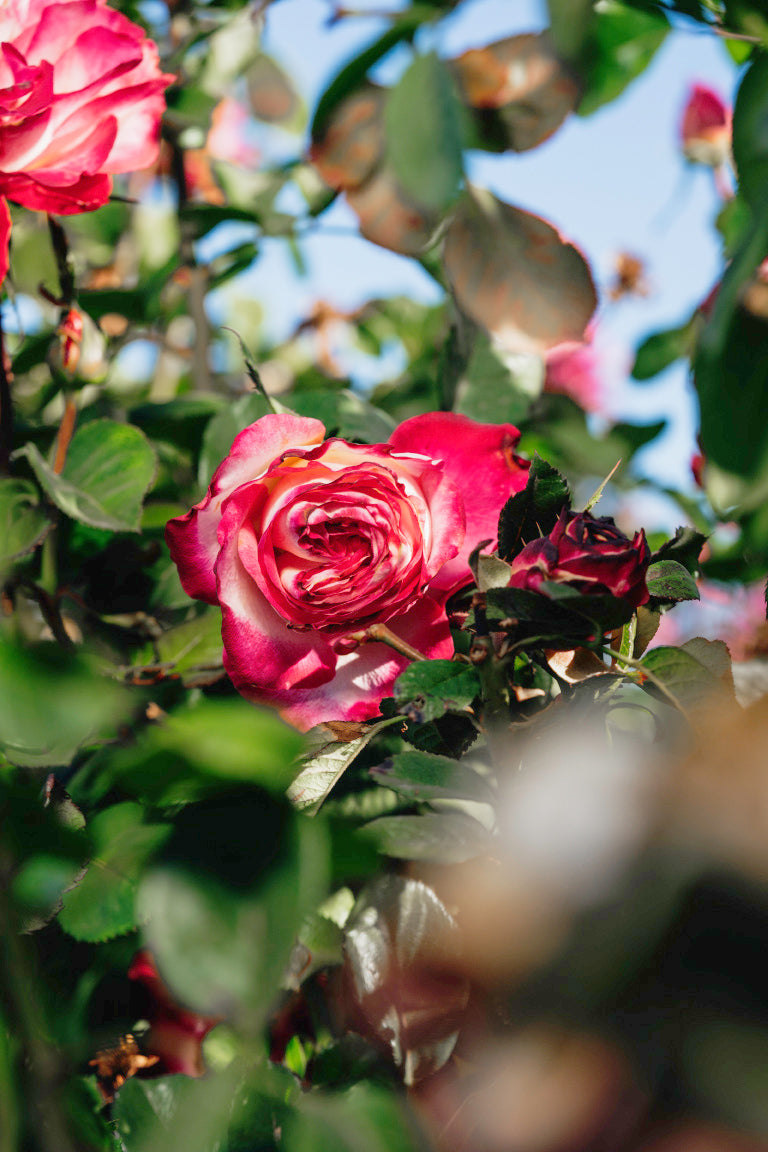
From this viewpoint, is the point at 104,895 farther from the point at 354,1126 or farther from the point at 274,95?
the point at 274,95

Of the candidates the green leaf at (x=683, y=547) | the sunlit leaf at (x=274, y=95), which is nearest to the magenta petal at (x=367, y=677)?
the green leaf at (x=683, y=547)

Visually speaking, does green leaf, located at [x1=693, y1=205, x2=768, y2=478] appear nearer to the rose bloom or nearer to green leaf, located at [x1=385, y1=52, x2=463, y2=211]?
the rose bloom

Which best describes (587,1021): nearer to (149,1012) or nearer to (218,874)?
(218,874)

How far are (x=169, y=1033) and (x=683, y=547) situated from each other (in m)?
0.37

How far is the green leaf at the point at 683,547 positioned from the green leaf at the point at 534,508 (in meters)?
0.07

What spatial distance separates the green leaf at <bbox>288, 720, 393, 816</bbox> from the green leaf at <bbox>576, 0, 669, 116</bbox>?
359 millimetres

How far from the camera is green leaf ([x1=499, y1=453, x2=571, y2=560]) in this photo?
0.34 metres

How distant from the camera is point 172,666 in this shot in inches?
20.6

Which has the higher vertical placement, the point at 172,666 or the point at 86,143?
the point at 86,143

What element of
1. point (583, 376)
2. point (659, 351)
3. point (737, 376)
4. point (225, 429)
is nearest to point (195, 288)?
point (225, 429)

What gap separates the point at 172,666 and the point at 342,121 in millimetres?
351

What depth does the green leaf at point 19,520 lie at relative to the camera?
0.47m

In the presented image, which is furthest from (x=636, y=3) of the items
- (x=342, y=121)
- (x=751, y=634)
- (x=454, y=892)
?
(x=751, y=634)

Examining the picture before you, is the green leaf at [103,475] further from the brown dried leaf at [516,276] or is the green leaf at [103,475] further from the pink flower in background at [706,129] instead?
the pink flower in background at [706,129]
